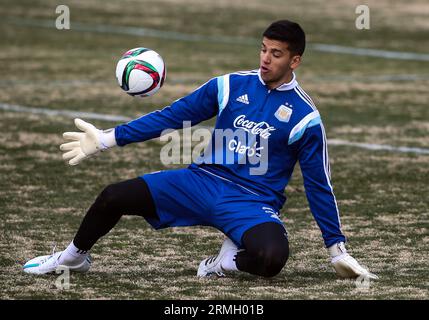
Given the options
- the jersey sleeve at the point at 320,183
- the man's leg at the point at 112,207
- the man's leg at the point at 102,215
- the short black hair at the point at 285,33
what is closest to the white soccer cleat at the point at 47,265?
the man's leg at the point at 102,215

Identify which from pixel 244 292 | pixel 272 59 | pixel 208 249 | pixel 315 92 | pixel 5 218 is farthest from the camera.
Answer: pixel 315 92

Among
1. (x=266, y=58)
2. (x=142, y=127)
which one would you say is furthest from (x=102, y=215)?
(x=266, y=58)

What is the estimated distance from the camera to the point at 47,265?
6.48m

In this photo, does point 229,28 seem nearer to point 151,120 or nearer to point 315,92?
point 315,92

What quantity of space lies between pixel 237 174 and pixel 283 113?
43 cm

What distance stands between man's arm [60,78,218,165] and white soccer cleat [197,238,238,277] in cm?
74

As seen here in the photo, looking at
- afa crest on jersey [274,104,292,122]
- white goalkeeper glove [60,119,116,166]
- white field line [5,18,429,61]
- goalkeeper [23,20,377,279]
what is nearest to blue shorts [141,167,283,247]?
goalkeeper [23,20,377,279]

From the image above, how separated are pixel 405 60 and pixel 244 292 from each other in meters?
11.7

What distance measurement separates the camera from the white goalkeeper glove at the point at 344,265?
20.9 ft

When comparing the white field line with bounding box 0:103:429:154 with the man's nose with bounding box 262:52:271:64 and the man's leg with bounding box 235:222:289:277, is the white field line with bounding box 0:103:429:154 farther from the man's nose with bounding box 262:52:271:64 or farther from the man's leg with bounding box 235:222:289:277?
the man's leg with bounding box 235:222:289:277

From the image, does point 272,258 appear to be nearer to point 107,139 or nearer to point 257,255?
point 257,255

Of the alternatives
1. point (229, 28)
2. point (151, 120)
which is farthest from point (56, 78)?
point (151, 120)

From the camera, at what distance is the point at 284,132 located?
21.3ft

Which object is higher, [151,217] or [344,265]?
[151,217]
